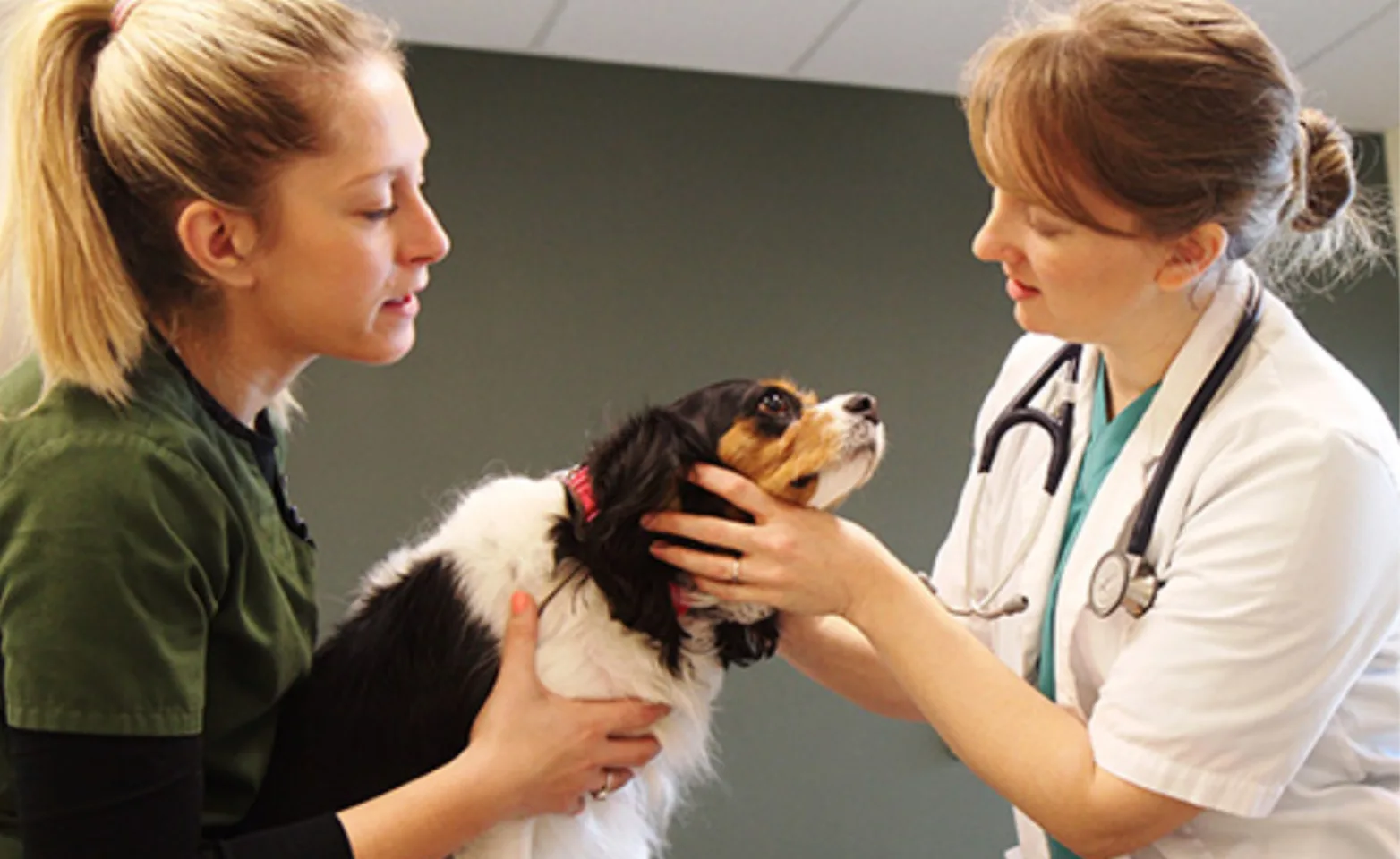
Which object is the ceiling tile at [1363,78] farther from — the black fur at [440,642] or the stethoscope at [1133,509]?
the black fur at [440,642]

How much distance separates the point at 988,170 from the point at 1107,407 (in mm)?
370

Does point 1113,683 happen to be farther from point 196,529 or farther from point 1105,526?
point 196,529

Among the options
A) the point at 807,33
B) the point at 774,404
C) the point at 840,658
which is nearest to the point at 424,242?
the point at 774,404

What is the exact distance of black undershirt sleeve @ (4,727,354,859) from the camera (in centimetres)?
107

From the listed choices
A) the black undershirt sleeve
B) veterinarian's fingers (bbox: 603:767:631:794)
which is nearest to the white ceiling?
veterinarian's fingers (bbox: 603:767:631:794)

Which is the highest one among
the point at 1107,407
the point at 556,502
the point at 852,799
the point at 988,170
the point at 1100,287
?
the point at 988,170

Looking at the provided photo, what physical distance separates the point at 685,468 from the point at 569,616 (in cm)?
21

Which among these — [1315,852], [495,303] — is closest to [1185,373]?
[1315,852]

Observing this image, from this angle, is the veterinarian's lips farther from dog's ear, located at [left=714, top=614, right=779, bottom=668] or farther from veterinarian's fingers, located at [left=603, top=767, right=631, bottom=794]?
veterinarian's fingers, located at [left=603, top=767, right=631, bottom=794]

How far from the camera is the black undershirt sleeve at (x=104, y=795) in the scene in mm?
1071

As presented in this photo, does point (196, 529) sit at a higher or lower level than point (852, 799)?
higher

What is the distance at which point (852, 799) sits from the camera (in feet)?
13.1

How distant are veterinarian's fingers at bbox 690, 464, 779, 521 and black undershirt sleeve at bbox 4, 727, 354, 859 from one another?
0.59m

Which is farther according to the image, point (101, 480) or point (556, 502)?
point (556, 502)
